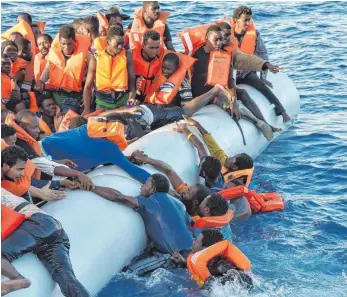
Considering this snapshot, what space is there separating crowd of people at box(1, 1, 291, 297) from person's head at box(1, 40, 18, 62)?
1 cm

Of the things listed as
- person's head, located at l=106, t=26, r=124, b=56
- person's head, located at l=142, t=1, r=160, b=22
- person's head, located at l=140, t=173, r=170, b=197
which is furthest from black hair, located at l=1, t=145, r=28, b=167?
person's head, located at l=142, t=1, r=160, b=22

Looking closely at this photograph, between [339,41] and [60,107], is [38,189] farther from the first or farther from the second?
[339,41]

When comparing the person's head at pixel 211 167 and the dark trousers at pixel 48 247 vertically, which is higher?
the dark trousers at pixel 48 247

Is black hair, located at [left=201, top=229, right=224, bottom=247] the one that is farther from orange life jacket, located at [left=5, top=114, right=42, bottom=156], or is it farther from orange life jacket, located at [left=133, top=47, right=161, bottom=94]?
orange life jacket, located at [left=133, top=47, right=161, bottom=94]

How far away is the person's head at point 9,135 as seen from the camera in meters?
6.16

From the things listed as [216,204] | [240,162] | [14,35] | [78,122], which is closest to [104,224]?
[216,204]

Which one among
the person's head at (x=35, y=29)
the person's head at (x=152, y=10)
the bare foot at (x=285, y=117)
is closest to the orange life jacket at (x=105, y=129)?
the person's head at (x=152, y=10)

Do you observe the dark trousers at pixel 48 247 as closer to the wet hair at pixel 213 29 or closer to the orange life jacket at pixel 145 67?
the orange life jacket at pixel 145 67

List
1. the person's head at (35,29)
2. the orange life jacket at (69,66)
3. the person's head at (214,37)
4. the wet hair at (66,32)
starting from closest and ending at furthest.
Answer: the wet hair at (66,32), the orange life jacket at (69,66), the person's head at (214,37), the person's head at (35,29)

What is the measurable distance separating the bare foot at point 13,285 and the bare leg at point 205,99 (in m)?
4.26

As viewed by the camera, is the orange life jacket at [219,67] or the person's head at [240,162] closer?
the person's head at [240,162]

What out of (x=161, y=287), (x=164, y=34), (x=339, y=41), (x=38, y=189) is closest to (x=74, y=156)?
(x=38, y=189)

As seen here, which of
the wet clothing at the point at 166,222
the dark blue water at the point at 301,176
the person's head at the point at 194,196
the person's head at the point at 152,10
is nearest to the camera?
the dark blue water at the point at 301,176

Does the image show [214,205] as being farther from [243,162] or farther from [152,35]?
[152,35]
